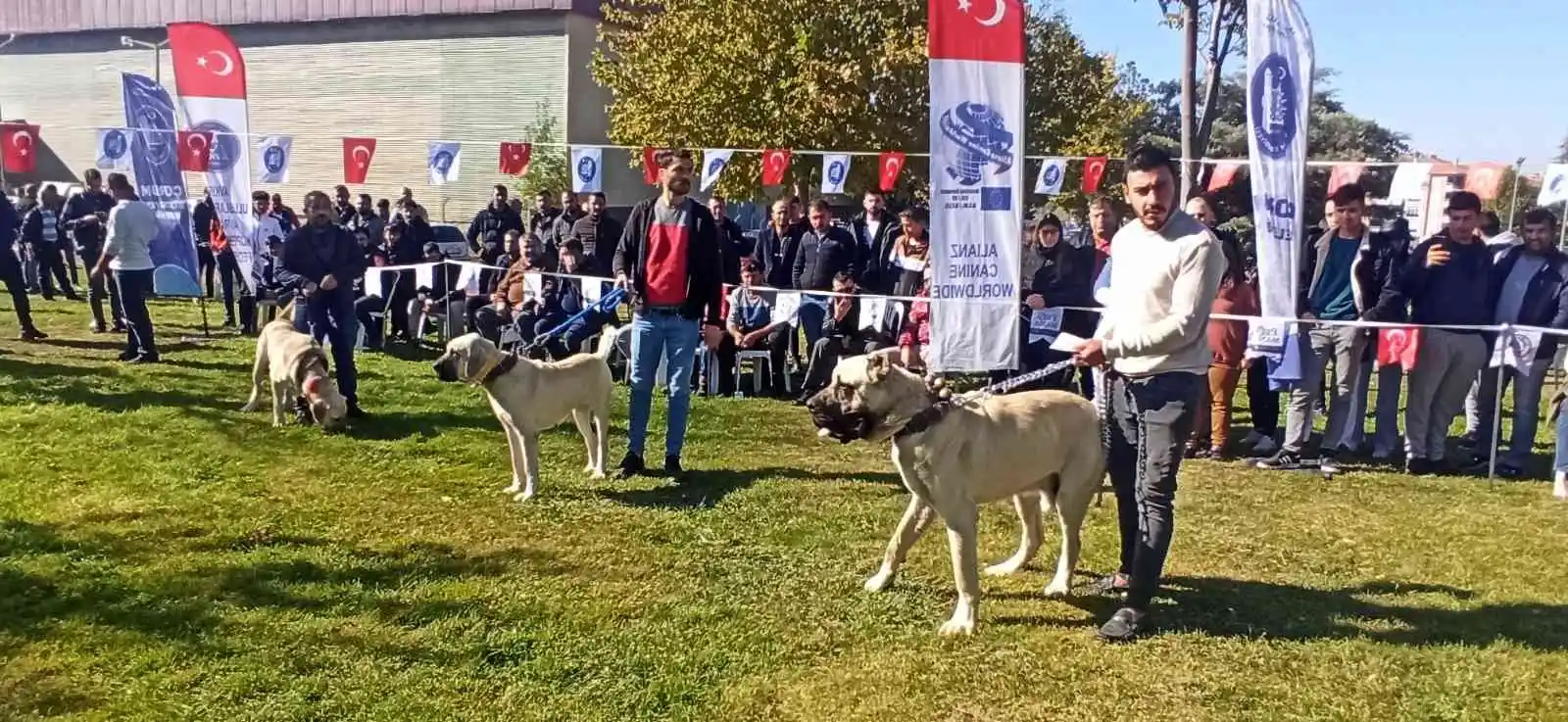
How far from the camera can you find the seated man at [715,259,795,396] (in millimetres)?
10594

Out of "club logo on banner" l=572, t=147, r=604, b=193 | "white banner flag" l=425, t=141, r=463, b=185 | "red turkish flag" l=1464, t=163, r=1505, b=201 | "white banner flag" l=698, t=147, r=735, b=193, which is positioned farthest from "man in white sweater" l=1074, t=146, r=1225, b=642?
"white banner flag" l=425, t=141, r=463, b=185

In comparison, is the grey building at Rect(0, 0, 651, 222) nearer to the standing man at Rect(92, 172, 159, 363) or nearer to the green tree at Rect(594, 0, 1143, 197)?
the green tree at Rect(594, 0, 1143, 197)

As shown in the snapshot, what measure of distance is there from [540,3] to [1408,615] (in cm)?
2857

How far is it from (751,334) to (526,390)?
4132 mm

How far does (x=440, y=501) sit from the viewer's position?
6527 millimetres

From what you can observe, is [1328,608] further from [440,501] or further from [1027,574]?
[440,501]

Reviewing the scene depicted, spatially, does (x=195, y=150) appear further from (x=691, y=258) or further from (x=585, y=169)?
(x=691, y=258)

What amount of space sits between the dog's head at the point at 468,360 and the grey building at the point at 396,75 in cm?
2380

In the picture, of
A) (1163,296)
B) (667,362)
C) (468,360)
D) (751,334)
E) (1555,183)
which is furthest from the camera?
(1555,183)

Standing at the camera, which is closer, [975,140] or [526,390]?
[526,390]

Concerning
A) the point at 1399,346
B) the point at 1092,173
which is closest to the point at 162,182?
the point at 1399,346

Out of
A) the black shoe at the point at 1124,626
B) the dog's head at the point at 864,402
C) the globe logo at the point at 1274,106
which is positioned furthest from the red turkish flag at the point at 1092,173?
the dog's head at the point at 864,402

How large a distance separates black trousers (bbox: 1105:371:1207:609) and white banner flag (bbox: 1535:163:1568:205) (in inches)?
421

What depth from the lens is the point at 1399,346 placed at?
772 centimetres
